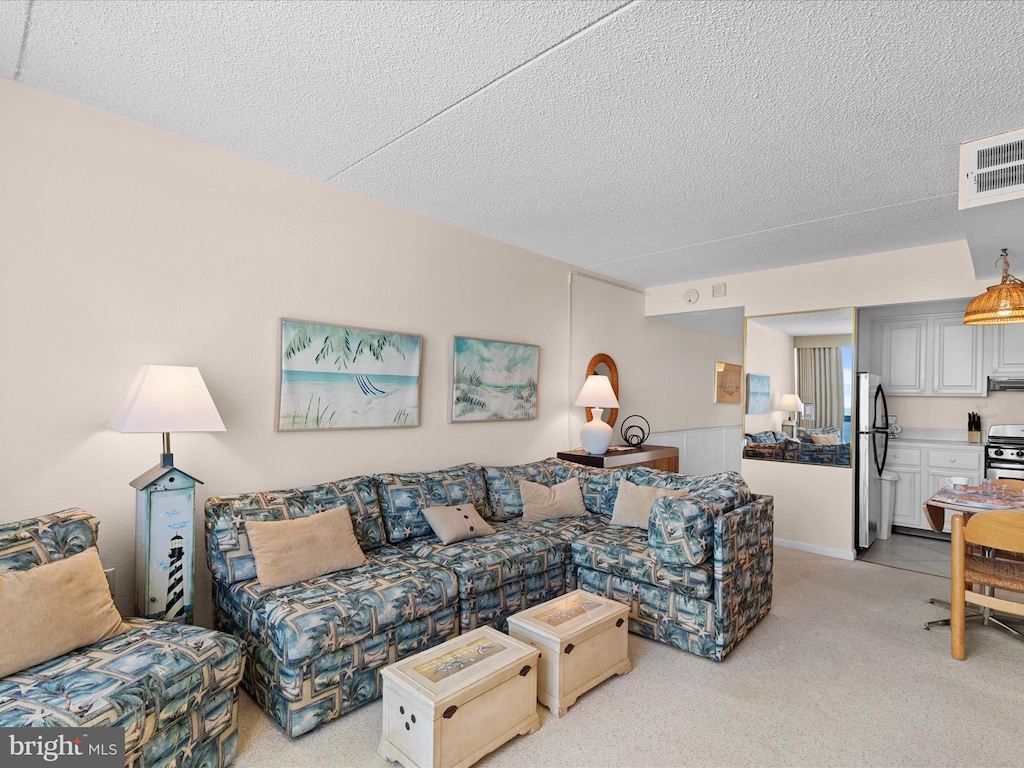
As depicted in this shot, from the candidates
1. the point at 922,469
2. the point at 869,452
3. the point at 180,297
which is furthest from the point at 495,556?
the point at 922,469

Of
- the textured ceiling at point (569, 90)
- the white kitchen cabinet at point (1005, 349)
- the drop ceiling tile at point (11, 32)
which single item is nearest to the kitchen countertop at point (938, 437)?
the white kitchen cabinet at point (1005, 349)

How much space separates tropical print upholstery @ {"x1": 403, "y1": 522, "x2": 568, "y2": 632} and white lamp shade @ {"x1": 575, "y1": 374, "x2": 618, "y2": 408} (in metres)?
1.65

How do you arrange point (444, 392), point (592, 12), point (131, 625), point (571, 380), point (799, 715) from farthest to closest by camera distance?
1. point (571, 380)
2. point (444, 392)
3. point (799, 715)
4. point (131, 625)
5. point (592, 12)

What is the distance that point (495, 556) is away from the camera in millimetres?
2988

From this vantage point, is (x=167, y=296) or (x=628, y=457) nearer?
(x=167, y=296)

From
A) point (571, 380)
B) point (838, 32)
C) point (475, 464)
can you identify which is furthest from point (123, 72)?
point (571, 380)

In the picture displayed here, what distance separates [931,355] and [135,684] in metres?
6.49

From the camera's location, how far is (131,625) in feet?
6.75

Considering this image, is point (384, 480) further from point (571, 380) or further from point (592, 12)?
point (592, 12)

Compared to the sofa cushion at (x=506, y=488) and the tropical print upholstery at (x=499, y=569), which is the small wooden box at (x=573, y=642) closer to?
the tropical print upholstery at (x=499, y=569)

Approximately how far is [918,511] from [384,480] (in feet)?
16.9

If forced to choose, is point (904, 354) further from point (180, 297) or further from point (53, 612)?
point (53, 612)

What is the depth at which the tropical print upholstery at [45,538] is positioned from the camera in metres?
1.93

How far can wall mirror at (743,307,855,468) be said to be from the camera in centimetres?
465
